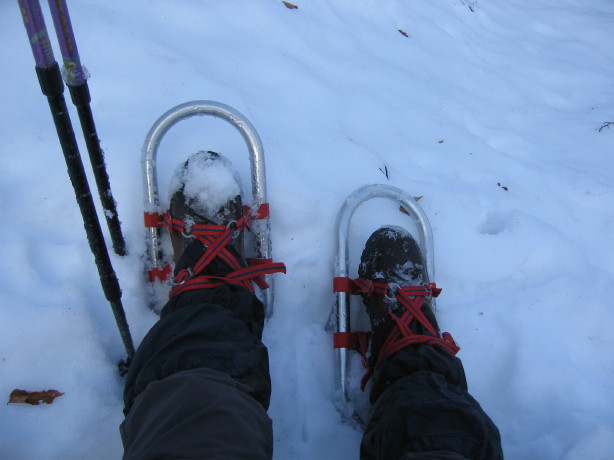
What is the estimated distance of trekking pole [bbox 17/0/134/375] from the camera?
2.57 ft

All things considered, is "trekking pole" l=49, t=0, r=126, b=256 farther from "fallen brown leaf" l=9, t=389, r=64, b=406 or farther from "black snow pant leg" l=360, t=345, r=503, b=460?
"black snow pant leg" l=360, t=345, r=503, b=460

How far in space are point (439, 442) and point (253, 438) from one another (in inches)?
18.1

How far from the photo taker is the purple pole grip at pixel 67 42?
0.82m

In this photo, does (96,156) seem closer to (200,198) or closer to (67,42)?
(67,42)

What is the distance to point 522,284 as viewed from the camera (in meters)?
1.80

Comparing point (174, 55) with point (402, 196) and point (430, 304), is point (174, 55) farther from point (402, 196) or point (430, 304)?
point (430, 304)

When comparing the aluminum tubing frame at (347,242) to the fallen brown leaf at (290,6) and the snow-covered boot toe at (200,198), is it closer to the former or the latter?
the snow-covered boot toe at (200,198)

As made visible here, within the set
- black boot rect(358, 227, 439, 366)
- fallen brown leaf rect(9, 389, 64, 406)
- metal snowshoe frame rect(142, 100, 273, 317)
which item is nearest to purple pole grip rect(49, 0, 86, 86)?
metal snowshoe frame rect(142, 100, 273, 317)

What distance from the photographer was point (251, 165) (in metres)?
1.54

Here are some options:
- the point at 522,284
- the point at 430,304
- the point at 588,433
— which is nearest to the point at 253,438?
the point at 430,304

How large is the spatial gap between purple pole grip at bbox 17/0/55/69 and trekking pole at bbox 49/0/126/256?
0.04 m

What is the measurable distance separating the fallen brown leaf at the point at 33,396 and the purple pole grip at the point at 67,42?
2.98ft

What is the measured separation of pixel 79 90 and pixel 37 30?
6.8 inches

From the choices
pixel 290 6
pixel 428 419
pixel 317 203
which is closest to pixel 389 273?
pixel 317 203
